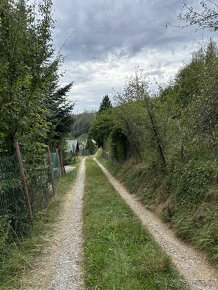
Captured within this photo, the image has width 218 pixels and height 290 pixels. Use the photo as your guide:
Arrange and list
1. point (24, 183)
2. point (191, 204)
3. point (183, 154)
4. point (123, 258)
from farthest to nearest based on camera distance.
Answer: point (183, 154) < point (191, 204) < point (24, 183) < point (123, 258)

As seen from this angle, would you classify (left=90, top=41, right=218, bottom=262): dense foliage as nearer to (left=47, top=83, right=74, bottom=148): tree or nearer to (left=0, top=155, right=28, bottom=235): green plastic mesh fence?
(left=0, top=155, right=28, bottom=235): green plastic mesh fence

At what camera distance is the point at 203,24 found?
18.8 feet

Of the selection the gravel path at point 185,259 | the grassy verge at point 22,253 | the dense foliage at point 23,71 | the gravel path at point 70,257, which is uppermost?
the dense foliage at point 23,71

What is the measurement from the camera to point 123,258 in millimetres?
5242

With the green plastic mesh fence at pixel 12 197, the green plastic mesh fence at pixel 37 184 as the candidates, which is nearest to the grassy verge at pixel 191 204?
the green plastic mesh fence at pixel 37 184

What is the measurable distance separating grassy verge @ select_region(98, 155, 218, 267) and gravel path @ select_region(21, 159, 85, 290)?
224 centimetres

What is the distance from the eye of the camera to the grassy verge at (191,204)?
6.04 meters

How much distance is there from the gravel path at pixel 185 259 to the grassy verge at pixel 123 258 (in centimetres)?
26

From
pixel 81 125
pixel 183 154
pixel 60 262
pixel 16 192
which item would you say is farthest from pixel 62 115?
pixel 81 125

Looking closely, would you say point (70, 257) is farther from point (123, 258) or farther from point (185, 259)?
point (185, 259)

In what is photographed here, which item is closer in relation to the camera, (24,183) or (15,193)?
(15,193)

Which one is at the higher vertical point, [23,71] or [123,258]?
[23,71]

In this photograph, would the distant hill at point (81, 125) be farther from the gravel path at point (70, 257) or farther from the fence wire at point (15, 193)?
the fence wire at point (15, 193)

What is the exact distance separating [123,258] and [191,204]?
117 inches
